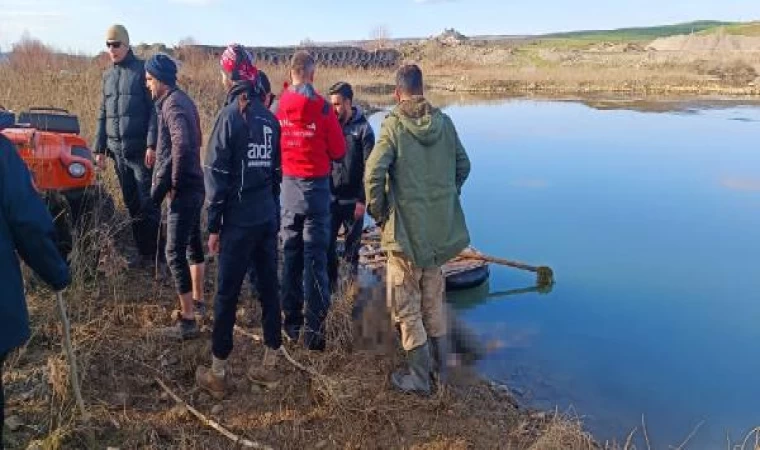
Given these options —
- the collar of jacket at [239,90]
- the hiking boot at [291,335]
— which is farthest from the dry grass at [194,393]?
the collar of jacket at [239,90]

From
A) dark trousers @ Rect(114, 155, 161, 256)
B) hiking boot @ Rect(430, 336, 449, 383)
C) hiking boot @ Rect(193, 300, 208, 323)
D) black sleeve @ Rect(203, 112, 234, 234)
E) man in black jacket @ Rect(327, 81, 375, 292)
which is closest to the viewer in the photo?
black sleeve @ Rect(203, 112, 234, 234)

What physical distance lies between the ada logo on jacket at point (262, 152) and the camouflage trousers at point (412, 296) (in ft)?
3.04

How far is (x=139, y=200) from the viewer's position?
5496mm

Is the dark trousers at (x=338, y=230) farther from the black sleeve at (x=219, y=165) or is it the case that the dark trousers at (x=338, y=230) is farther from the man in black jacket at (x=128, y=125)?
the black sleeve at (x=219, y=165)

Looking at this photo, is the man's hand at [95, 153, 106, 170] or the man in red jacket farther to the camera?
the man's hand at [95, 153, 106, 170]

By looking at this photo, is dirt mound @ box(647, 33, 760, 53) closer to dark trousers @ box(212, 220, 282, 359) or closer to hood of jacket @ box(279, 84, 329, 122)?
hood of jacket @ box(279, 84, 329, 122)

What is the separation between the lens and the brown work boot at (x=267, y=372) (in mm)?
4004

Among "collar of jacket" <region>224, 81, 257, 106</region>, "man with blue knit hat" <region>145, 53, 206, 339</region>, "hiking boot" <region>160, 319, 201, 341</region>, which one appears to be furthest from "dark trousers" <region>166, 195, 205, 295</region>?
"collar of jacket" <region>224, 81, 257, 106</region>

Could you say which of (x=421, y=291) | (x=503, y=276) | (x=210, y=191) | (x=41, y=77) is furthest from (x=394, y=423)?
(x=41, y=77)

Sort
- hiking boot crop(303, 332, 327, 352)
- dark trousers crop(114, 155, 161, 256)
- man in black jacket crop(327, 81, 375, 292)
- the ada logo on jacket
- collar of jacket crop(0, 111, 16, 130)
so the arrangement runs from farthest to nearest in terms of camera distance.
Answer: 1. dark trousers crop(114, 155, 161, 256)
2. man in black jacket crop(327, 81, 375, 292)
3. hiking boot crop(303, 332, 327, 352)
4. the ada logo on jacket
5. collar of jacket crop(0, 111, 16, 130)

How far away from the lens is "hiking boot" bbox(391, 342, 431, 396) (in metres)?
4.14

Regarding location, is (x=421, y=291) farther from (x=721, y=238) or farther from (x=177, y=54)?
(x=177, y=54)

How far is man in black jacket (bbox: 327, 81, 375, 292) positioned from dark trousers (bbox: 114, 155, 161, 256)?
1449 millimetres

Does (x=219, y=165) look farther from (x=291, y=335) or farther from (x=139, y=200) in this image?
(x=139, y=200)
